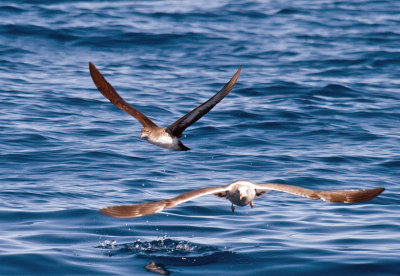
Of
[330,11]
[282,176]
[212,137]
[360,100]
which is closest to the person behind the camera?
[282,176]

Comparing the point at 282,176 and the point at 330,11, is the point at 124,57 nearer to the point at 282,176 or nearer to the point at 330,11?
the point at 282,176

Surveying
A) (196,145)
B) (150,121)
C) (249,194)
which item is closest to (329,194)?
(249,194)

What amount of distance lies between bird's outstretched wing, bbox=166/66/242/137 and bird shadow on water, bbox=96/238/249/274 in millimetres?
1806

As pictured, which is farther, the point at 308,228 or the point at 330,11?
the point at 330,11

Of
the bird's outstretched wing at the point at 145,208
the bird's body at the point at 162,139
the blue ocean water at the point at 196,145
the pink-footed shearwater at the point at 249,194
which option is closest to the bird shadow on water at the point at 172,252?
the blue ocean water at the point at 196,145

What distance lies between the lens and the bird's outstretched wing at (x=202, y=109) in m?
9.84

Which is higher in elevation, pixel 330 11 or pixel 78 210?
pixel 330 11

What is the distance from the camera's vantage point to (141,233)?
11.3 meters

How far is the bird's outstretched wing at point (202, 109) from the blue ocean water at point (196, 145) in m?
1.82

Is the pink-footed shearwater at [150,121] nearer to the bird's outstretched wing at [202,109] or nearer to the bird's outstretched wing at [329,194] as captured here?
the bird's outstretched wing at [202,109]

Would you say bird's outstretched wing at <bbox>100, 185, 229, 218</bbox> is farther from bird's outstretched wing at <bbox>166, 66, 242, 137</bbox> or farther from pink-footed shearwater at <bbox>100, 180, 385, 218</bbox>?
bird's outstretched wing at <bbox>166, 66, 242, 137</bbox>

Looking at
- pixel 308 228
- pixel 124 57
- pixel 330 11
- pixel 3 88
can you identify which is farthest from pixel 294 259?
Answer: pixel 330 11

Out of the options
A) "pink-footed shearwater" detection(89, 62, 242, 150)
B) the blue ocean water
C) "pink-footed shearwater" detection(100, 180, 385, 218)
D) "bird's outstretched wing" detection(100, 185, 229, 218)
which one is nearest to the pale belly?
"pink-footed shearwater" detection(89, 62, 242, 150)

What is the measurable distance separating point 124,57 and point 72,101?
5.94 metres
